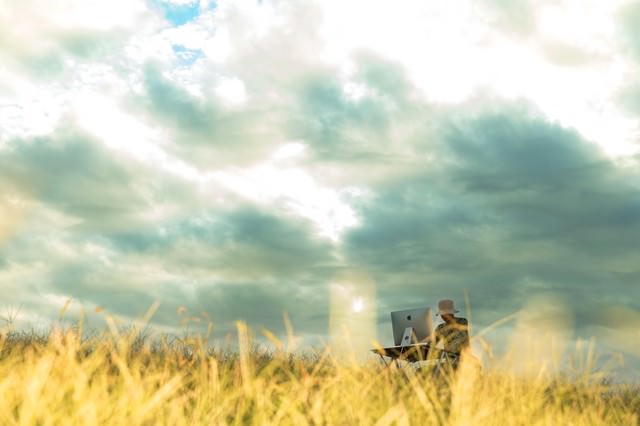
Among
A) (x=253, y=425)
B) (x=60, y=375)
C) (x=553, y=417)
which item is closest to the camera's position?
(x=253, y=425)

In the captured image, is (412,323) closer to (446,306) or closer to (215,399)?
(446,306)

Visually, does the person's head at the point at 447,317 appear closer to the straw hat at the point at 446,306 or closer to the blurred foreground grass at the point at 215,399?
the straw hat at the point at 446,306

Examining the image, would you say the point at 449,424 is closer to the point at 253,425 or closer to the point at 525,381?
the point at 253,425

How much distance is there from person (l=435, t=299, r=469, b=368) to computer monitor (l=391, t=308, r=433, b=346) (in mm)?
229

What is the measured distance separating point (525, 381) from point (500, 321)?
1811 mm

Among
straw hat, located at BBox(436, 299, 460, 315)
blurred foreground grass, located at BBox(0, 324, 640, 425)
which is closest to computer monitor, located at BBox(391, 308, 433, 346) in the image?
straw hat, located at BBox(436, 299, 460, 315)

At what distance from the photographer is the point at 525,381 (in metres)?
6.38

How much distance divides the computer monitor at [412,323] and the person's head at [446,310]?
0.19 metres

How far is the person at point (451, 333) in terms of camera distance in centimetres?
916

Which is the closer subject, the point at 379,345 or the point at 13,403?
the point at 13,403

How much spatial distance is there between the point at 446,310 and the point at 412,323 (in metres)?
0.62

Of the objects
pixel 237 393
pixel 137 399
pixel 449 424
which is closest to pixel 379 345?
pixel 449 424

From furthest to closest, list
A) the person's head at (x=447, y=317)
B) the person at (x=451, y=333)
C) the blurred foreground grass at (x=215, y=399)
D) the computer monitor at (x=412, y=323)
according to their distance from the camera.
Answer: the computer monitor at (x=412, y=323), the person's head at (x=447, y=317), the person at (x=451, y=333), the blurred foreground grass at (x=215, y=399)

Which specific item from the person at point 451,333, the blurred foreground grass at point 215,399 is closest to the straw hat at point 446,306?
the person at point 451,333
